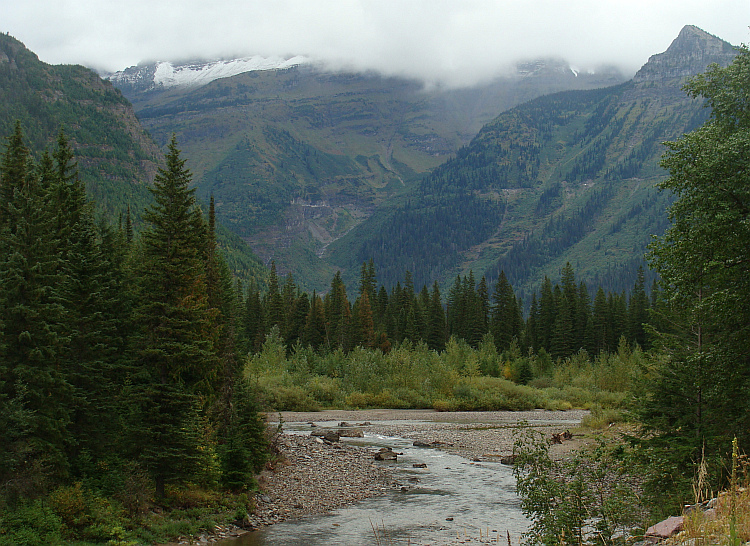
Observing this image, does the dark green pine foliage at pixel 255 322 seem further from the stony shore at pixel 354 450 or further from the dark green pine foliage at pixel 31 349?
the dark green pine foliage at pixel 31 349

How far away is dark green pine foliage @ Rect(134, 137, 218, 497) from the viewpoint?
24031 millimetres

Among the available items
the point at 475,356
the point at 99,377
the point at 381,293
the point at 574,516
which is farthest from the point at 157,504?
the point at 381,293

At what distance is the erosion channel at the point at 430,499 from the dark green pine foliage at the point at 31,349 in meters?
7.39

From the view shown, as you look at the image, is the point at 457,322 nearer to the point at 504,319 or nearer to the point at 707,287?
the point at 504,319

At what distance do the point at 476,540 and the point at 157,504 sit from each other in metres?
12.3

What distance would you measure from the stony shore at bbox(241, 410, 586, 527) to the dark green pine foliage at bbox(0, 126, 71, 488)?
8651mm

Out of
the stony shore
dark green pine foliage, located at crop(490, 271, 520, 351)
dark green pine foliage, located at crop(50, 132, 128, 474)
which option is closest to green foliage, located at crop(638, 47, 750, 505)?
the stony shore

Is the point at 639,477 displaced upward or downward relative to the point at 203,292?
downward

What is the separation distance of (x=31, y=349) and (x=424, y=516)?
53.4 feet

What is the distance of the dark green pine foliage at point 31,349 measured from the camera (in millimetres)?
20188

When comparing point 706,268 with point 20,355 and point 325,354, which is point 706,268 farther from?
point 325,354

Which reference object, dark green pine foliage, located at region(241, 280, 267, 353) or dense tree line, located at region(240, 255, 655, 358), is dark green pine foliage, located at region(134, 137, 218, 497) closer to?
A: dense tree line, located at region(240, 255, 655, 358)

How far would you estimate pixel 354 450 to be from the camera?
41938mm

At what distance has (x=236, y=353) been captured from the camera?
32844 mm
